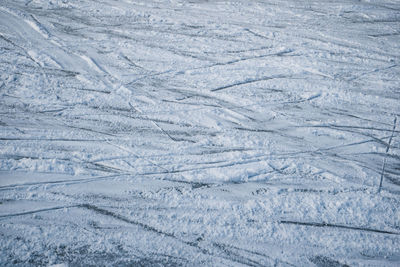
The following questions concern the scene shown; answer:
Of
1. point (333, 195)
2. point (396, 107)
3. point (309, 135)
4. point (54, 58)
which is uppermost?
point (54, 58)

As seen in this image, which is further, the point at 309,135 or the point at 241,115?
the point at 241,115

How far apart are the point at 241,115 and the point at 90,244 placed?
6.65ft

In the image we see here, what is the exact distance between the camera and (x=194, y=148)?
2.69 m

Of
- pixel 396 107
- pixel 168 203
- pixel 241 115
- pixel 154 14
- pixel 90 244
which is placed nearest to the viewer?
pixel 90 244

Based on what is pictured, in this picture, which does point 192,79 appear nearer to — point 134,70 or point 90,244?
point 134,70

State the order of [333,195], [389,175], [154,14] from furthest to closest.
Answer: [154,14], [389,175], [333,195]

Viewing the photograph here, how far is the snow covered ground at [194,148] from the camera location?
1.88 m

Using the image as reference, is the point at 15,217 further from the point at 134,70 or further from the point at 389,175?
the point at 389,175

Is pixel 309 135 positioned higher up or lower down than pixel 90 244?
higher up

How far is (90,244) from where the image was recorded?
1804mm

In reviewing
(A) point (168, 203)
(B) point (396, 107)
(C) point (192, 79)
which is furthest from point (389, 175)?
(C) point (192, 79)

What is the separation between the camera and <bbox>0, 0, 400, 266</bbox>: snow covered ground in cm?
188

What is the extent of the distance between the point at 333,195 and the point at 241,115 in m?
1.30

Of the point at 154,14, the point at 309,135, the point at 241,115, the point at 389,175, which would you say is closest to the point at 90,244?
the point at 241,115
